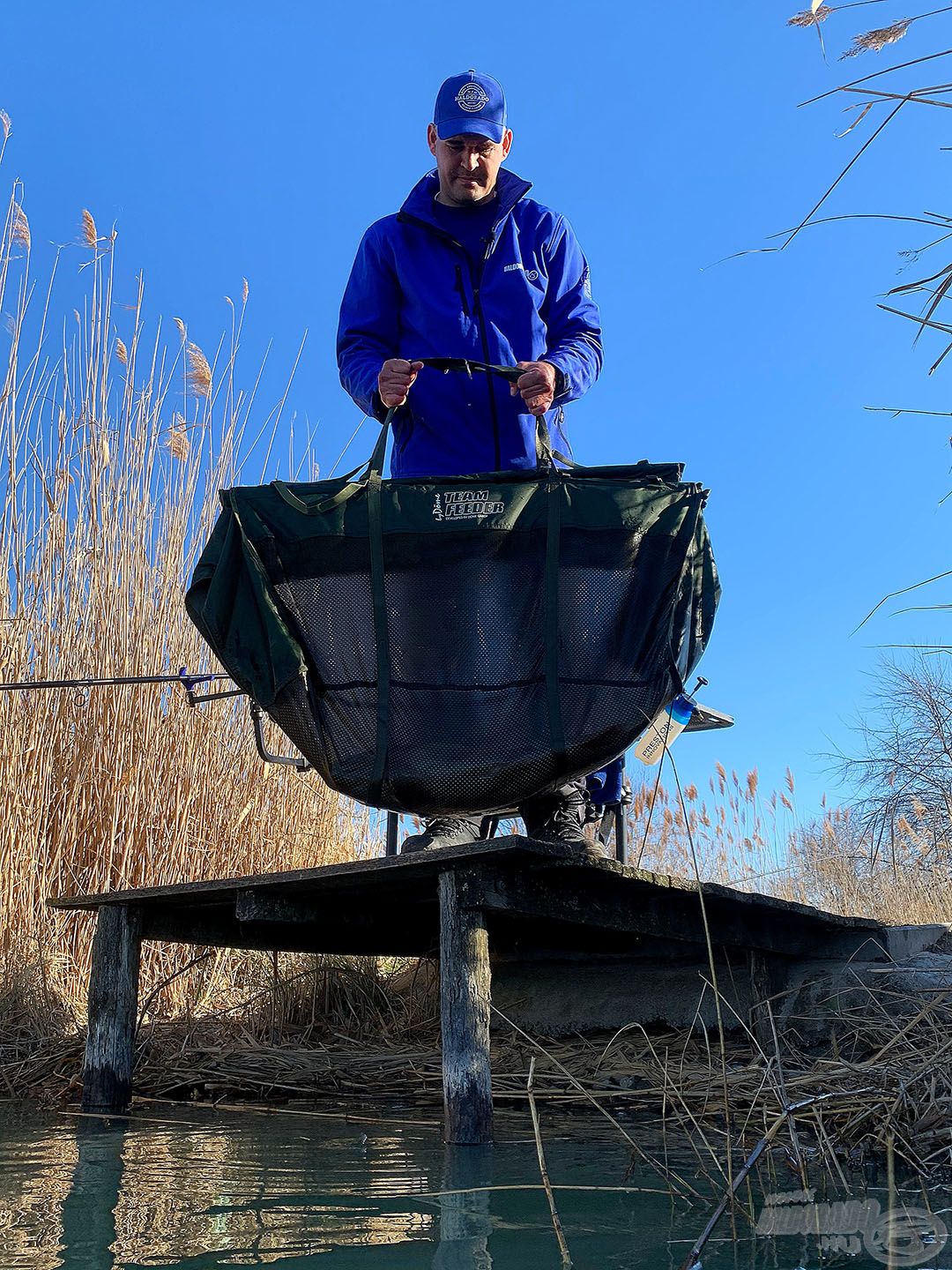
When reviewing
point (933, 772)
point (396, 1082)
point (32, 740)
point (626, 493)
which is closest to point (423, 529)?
point (626, 493)

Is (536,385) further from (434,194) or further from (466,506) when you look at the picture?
(434,194)

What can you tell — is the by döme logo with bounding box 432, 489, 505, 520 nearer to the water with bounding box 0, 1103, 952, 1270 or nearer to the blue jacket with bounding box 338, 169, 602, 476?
the blue jacket with bounding box 338, 169, 602, 476

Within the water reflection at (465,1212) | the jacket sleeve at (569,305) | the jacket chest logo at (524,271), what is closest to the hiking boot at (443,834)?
the water reflection at (465,1212)

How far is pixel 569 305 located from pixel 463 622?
125 cm

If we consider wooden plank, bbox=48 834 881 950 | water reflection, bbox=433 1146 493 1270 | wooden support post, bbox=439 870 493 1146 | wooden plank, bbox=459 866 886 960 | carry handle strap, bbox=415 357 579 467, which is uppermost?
carry handle strap, bbox=415 357 579 467

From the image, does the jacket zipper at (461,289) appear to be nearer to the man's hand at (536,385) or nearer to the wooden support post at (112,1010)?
the man's hand at (536,385)

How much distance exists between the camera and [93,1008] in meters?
A: 2.91

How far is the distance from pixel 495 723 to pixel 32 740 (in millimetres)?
2409

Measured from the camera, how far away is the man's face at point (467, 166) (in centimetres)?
303

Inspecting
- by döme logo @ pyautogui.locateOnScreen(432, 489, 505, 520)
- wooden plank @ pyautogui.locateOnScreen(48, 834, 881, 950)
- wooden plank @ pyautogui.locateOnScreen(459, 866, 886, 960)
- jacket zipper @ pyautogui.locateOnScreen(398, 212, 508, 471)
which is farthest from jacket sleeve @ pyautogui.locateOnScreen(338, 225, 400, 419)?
wooden plank @ pyautogui.locateOnScreen(459, 866, 886, 960)

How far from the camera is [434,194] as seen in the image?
10.6 feet

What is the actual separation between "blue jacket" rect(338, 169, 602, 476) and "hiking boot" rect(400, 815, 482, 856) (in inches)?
35.0

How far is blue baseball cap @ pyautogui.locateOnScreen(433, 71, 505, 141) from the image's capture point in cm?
297

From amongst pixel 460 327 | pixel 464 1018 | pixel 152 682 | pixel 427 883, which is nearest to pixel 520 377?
pixel 460 327
